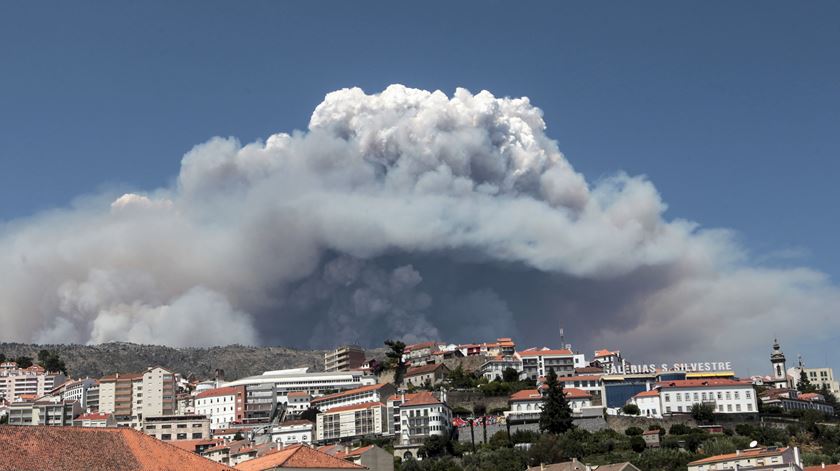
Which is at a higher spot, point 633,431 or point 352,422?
point 352,422

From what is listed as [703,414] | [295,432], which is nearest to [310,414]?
[295,432]

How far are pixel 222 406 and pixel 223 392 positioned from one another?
6.97 ft

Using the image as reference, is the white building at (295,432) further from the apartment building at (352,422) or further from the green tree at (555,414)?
the green tree at (555,414)

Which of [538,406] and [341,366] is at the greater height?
[341,366]

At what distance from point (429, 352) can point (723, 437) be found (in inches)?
2733

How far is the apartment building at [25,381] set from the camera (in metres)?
177

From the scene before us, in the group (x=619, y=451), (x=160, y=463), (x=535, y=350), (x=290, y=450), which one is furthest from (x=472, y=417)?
(x=160, y=463)

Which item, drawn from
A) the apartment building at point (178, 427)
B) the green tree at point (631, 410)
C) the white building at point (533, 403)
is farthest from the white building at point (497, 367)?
the apartment building at point (178, 427)

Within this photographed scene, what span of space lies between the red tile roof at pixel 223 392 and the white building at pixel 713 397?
60206mm

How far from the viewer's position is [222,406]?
150375 millimetres

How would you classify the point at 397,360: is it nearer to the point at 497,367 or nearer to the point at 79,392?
the point at 497,367

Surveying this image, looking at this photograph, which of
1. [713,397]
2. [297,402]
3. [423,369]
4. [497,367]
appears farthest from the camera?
[297,402]

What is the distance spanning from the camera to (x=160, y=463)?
45.9 m

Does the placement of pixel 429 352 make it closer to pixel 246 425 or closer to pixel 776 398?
pixel 246 425
